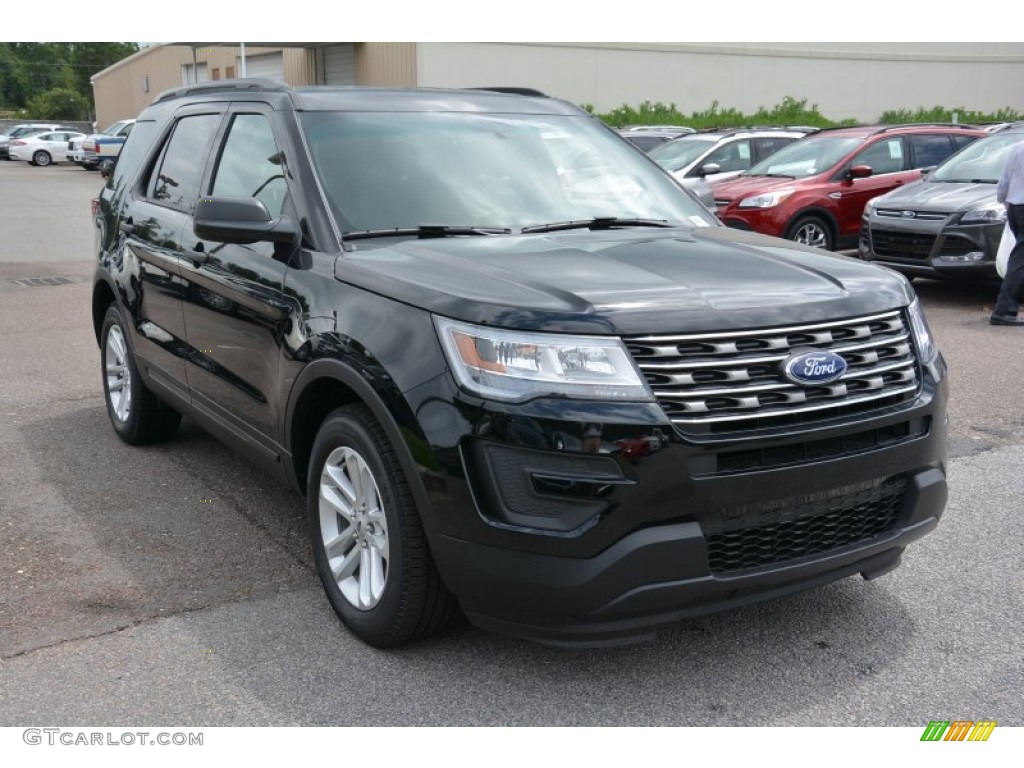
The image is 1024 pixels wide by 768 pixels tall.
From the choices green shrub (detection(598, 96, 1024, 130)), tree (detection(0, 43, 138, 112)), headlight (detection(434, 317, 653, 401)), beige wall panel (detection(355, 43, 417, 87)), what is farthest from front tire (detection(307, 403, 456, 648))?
tree (detection(0, 43, 138, 112))

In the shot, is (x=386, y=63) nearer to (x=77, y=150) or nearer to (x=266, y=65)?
(x=266, y=65)

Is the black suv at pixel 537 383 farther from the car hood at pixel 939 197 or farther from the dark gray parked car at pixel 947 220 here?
the car hood at pixel 939 197

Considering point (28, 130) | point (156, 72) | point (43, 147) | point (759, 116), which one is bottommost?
point (43, 147)

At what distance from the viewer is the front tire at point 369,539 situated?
3.33 metres

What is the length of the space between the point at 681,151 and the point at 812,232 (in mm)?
3544

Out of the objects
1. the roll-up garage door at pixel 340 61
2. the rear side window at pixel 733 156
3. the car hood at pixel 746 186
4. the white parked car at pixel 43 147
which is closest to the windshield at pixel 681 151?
the rear side window at pixel 733 156

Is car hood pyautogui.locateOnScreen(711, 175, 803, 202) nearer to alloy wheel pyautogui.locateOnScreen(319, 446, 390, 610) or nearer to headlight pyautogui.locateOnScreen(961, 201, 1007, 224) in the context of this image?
headlight pyautogui.locateOnScreen(961, 201, 1007, 224)

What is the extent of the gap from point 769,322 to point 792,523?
1.98 ft

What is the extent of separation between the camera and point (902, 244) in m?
10.9

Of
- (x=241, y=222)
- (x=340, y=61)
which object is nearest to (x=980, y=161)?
(x=241, y=222)

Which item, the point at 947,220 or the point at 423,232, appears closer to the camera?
the point at 423,232

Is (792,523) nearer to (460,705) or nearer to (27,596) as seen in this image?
(460,705)

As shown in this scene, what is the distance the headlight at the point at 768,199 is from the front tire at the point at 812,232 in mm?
328

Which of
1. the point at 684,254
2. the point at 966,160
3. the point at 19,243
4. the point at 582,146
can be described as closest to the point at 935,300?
the point at 966,160
